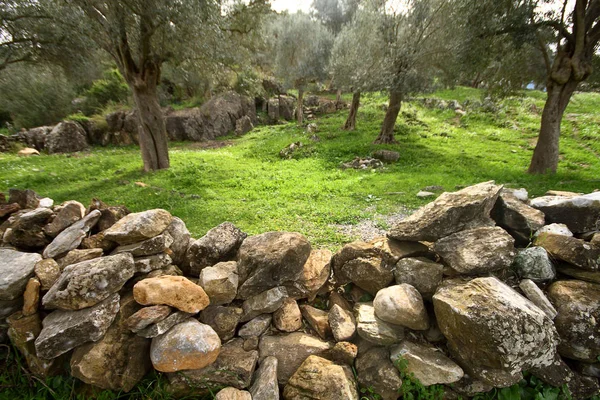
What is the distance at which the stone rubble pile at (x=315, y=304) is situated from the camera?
10.3 feet

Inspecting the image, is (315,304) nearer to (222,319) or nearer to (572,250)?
(222,319)

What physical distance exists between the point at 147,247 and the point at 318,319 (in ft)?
8.75

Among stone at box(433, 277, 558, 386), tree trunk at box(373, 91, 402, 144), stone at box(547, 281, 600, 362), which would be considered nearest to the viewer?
stone at box(433, 277, 558, 386)

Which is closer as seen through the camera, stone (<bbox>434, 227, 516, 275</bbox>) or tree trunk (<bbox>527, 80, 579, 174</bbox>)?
stone (<bbox>434, 227, 516, 275</bbox>)

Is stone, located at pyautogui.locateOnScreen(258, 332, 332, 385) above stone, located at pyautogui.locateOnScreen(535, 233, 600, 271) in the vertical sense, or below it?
below

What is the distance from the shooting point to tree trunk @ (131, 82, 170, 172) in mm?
13945

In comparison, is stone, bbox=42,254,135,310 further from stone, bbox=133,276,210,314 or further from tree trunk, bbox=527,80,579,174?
tree trunk, bbox=527,80,579,174

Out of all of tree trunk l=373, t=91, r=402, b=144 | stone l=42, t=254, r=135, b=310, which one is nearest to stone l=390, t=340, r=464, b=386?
stone l=42, t=254, r=135, b=310

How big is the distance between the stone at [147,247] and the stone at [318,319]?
7.50 feet

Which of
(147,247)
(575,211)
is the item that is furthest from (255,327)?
(575,211)

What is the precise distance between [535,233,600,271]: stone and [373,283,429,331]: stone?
1.94 metres

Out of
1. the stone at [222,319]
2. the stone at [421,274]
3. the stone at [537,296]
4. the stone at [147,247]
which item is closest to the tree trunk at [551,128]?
the stone at [537,296]

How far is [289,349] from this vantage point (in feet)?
11.9

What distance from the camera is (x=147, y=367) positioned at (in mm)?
3500
